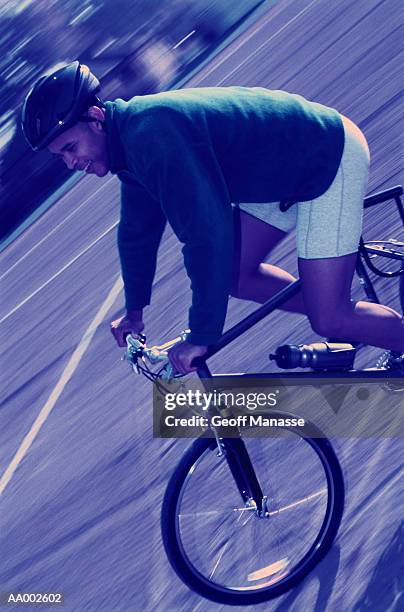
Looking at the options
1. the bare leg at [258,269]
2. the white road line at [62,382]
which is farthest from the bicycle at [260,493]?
the white road line at [62,382]

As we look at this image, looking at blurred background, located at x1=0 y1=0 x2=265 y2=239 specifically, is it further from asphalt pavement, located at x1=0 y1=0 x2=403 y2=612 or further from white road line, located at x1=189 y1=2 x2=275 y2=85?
asphalt pavement, located at x1=0 y1=0 x2=403 y2=612

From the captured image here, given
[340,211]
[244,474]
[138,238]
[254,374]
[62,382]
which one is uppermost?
[138,238]

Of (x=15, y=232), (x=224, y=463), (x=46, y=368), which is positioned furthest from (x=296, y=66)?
(x=224, y=463)

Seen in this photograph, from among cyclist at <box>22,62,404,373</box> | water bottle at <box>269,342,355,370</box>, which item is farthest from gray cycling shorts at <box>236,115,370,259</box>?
water bottle at <box>269,342,355,370</box>

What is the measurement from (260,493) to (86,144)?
162 cm

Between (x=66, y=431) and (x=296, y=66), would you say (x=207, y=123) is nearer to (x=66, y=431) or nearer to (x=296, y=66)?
(x=66, y=431)

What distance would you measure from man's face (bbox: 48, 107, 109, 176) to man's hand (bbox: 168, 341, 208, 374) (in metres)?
0.73

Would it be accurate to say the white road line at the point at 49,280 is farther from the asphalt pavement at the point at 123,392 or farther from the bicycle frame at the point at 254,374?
the bicycle frame at the point at 254,374

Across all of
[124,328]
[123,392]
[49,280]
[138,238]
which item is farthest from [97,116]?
[49,280]

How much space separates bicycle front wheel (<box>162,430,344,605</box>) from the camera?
13.4 ft

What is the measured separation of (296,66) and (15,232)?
2.65 meters

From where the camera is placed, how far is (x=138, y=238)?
4.09 meters

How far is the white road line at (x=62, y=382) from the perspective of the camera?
552 cm

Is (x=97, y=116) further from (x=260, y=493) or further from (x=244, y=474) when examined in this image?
(x=260, y=493)
